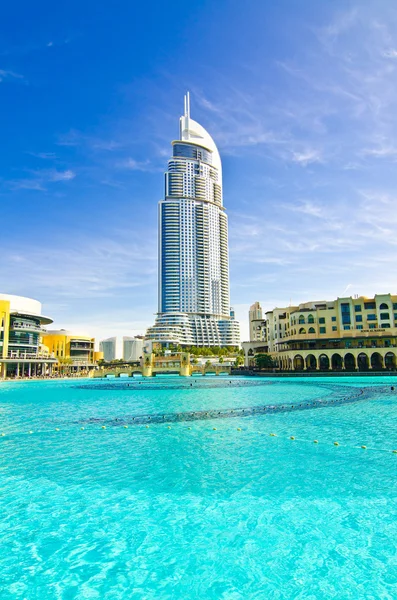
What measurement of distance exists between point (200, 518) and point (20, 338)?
118 metres

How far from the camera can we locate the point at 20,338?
116 m

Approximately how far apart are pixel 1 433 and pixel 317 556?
21647 mm

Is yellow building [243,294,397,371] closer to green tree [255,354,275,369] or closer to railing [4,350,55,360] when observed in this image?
green tree [255,354,275,369]

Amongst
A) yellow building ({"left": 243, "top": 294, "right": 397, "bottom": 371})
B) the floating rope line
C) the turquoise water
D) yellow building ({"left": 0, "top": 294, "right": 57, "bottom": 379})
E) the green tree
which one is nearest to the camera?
the turquoise water

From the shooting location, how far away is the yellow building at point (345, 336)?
85.5 meters

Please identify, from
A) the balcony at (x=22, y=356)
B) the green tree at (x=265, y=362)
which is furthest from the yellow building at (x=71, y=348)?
the green tree at (x=265, y=362)

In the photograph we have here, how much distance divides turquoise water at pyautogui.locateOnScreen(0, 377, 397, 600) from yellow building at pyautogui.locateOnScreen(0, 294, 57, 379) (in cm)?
9380

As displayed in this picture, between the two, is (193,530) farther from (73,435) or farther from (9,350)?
(9,350)

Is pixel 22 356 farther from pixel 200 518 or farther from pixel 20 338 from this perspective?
pixel 200 518

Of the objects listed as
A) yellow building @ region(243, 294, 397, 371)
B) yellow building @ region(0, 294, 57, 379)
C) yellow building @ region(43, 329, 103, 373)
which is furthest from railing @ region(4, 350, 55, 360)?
yellow building @ region(243, 294, 397, 371)

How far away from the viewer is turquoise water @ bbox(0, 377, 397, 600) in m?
7.97

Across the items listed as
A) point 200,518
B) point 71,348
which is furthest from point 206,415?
point 71,348

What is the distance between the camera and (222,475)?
48.0 feet

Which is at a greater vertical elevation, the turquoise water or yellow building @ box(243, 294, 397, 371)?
yellow building @ box(243, 294, 397, 371)
